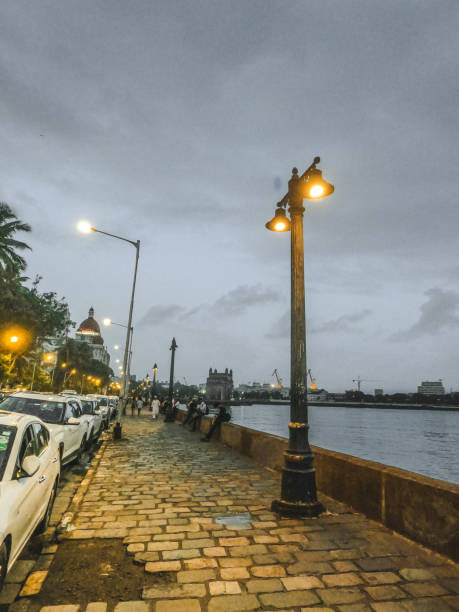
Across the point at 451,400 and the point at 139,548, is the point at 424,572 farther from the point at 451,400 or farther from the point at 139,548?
the point at 451,400

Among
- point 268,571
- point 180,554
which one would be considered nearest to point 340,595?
point 268,571

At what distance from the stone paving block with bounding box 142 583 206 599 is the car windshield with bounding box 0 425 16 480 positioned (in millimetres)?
1672

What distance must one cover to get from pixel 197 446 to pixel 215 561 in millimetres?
8821

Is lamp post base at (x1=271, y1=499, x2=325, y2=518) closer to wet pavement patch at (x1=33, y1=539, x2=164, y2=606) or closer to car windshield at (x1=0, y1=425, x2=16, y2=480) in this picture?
wet pavement patch at (x1=33, y1=539, x2=164, y2=606)

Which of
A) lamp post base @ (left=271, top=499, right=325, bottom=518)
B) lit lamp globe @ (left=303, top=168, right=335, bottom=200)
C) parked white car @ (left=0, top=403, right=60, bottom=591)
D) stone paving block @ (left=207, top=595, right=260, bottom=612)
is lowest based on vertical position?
→ stone paving block @ (left=207, top=595, right=260, bottom=612)

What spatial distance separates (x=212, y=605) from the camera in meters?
3.15

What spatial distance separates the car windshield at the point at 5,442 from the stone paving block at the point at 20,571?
993mm

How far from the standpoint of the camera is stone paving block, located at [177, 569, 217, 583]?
3566 millimetres

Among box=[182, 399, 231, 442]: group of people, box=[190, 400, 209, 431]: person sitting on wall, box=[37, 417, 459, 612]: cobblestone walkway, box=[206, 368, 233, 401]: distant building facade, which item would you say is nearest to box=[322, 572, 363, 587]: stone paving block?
box=[37, 417, 459, 612]: cobblestone walkway

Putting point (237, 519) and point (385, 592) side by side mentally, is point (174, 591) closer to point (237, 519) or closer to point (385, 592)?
point (385, 592)

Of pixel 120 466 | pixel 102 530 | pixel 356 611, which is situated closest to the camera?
pixel 356 611

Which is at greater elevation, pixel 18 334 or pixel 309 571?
pixel 18 334

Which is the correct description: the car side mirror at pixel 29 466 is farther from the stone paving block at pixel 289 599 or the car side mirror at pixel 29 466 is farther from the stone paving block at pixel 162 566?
the stone paving block at pixel 289 599

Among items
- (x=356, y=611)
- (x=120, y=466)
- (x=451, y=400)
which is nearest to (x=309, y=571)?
(x=356, y=611)
